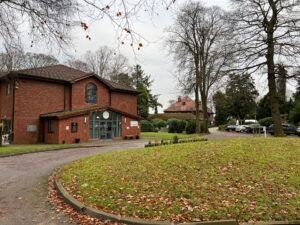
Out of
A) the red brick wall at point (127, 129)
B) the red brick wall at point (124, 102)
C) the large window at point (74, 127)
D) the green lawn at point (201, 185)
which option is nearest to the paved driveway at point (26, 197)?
the green lawn at point (201, 185)

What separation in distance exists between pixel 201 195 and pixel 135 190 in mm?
1824

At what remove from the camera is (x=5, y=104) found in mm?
39188

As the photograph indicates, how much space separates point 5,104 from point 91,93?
970 centimetres

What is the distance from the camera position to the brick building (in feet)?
124

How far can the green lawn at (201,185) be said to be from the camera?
806 centimetres

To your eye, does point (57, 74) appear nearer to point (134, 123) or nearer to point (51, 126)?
point (51, 126)

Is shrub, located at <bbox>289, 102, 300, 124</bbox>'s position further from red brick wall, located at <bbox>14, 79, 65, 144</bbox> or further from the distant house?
the distant house

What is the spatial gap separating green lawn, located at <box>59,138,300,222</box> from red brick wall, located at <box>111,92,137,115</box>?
3348cm

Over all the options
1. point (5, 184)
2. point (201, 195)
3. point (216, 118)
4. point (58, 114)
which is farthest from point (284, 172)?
point (216, 118)

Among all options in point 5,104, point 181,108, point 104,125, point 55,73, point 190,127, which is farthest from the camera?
point 181,108

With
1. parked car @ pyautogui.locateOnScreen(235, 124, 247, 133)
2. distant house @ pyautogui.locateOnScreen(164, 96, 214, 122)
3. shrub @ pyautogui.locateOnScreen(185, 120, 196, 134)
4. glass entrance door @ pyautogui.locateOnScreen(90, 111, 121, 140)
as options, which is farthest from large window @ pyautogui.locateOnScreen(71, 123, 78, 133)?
distant house @ pyautogui.locateOnScreen(164, 96, 214, 122)

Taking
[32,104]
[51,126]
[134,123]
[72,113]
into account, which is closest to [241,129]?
[134,123]

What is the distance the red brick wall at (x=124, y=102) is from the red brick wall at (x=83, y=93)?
4.61ft

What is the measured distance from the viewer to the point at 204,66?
53.4 m
